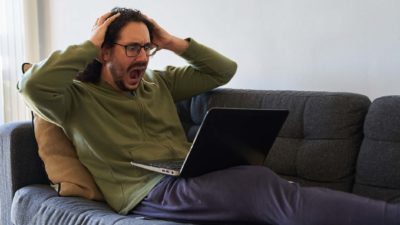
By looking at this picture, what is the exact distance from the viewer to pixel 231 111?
132 cm

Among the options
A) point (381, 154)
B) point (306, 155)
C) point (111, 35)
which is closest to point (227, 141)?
point (306, 155)

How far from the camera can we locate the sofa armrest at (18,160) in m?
1.72

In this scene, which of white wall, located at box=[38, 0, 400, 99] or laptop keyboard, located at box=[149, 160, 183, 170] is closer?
laptop keyboard, located at box=[149, 160, 183, 170]

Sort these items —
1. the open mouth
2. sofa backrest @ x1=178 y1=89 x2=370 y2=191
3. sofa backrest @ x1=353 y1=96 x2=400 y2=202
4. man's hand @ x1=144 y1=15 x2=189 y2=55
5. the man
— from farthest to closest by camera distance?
man's hand @ x1=144 y1=15 x2=189 y2=55 → the open mouth → sofa backrest @ x1=178 y1=89 x2=370 y2=191 → sofa backrest @ x1=353 y1=96 x2=400 y2=202 → the man

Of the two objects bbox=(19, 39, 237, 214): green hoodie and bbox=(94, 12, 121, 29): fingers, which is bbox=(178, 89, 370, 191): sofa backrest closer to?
bbox=(19, 39, 237, 214): green hoodie

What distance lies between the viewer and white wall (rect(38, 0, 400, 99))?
69.8 inches

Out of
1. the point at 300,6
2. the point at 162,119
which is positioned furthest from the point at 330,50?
the point at 162,119

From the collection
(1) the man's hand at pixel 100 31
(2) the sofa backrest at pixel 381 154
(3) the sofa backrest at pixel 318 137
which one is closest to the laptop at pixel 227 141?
(3) the sofa backrest at pixel 318 137

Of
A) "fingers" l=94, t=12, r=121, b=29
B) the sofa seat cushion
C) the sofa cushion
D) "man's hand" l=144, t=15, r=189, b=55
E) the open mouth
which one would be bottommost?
the sofa seat cushion

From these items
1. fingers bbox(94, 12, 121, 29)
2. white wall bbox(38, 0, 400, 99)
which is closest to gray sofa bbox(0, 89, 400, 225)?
white wall bbox(38, 0, 400, 99)

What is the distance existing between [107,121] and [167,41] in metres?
0.41

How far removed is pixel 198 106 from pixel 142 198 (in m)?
0.52

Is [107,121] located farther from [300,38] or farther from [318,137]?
[300,38]

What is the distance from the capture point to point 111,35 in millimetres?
1697
